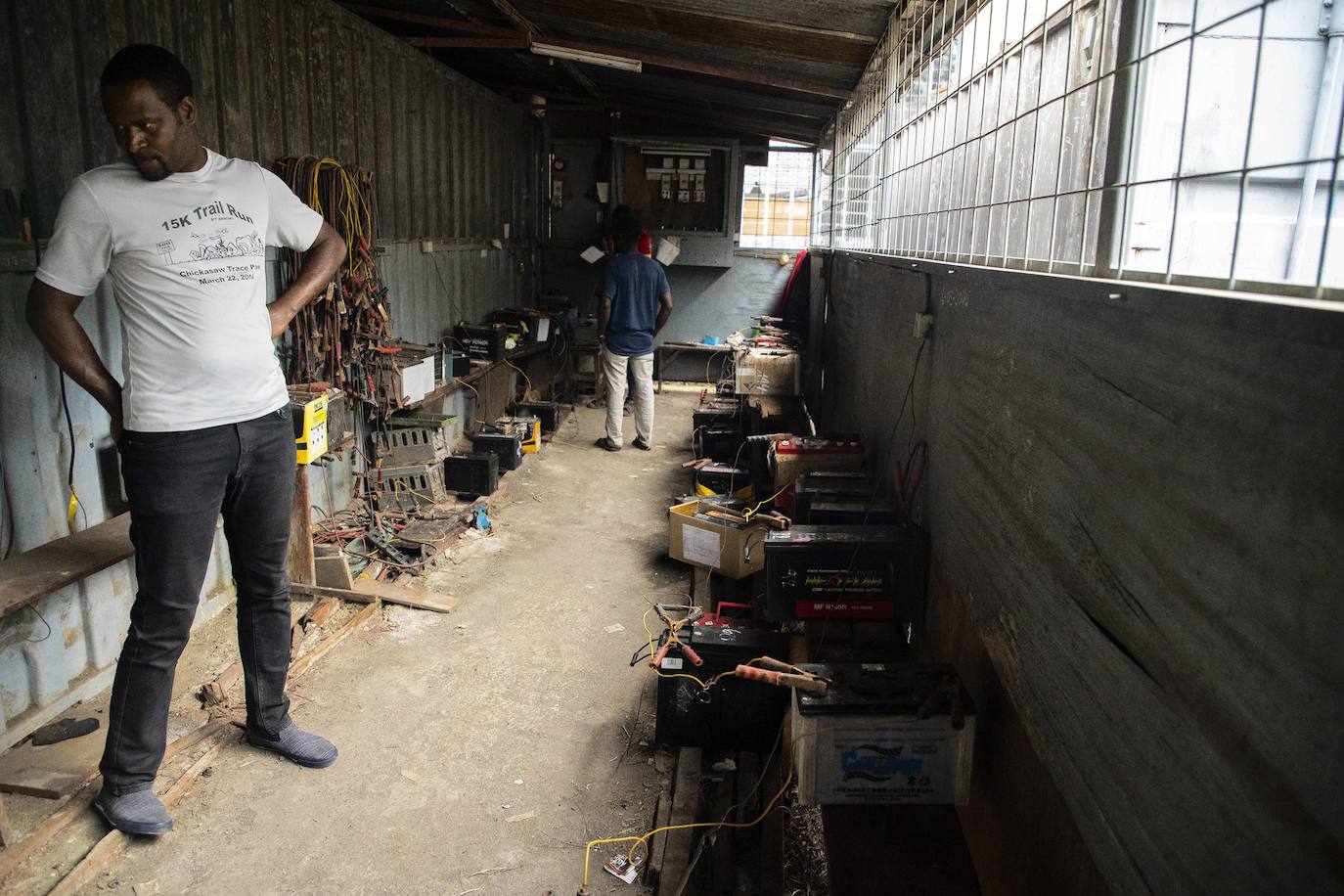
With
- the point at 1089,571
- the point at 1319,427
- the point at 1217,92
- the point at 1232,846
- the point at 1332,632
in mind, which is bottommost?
the point at 1232,846

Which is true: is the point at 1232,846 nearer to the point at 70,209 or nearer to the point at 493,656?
the point at 70,209

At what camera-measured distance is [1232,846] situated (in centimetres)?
107

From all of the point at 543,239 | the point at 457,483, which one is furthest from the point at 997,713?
the point at 543,239

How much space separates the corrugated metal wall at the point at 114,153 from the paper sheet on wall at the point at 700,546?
2116 millimetres

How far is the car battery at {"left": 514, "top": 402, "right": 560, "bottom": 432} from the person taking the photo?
781 centimetres

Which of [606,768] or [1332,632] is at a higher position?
[1332,632]

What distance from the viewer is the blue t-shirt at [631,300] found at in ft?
23.7

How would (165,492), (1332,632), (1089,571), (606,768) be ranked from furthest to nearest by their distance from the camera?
(606,768) < (165,492) < (1089,571) < (1332,632)

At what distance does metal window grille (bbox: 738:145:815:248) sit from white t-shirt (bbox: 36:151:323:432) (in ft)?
28.1

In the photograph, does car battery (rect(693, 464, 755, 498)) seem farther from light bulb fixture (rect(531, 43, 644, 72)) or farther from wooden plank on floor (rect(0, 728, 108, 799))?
wooden plank on floor (rect(0, 728, 108, 799))

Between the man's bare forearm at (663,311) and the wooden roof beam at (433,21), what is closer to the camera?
the wooden roof beam at (433,21)

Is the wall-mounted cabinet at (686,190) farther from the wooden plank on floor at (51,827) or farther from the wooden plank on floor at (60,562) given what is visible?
the wooden plank on floor at (51,827)

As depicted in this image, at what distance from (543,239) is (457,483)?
533cm

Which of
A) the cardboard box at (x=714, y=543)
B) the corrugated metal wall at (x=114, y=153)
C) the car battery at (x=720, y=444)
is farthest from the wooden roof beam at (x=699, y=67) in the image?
the cardboard box at (x=714, y=543)
